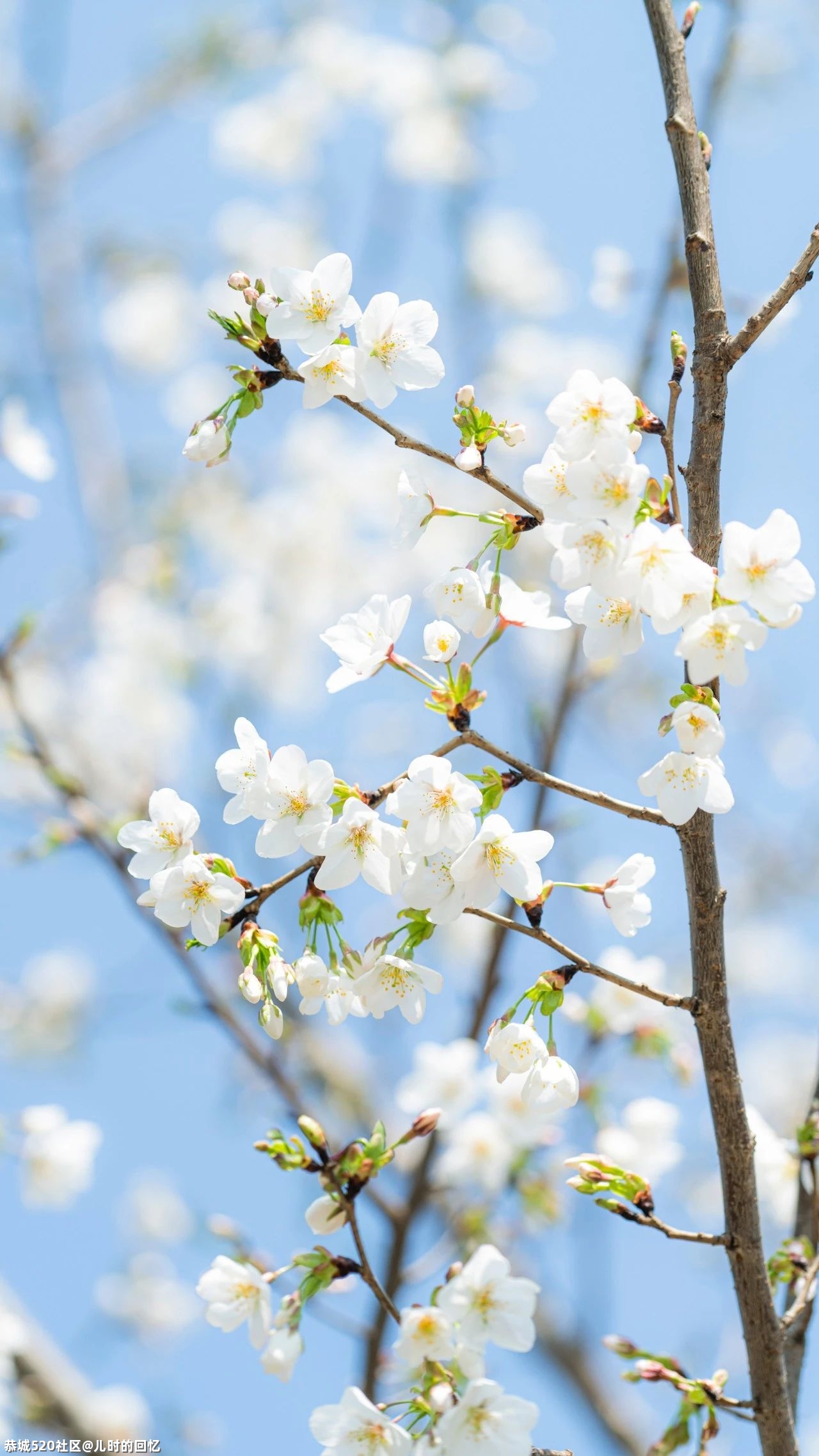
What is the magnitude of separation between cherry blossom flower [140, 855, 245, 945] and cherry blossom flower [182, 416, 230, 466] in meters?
0.49

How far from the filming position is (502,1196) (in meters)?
2.83

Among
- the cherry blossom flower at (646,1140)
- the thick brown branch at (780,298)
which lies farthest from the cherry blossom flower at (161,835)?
the cherry blossom flower at (646,1140)

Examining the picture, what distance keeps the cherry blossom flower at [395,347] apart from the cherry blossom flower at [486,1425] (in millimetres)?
1080

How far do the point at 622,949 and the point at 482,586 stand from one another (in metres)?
1.35

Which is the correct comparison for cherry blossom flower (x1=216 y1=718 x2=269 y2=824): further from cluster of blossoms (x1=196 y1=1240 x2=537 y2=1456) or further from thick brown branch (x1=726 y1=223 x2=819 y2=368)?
thick brown branch (x1=726 y1=223 x2=819 y2=368)

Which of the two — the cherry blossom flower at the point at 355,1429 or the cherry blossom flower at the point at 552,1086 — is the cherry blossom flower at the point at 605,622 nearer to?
the cherry blossom flower at the point at 552,1086

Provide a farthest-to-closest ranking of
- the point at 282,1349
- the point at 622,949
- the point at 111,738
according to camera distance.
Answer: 1. the point at 111,738
2. the point at 622,949
3. the point at 282,1349

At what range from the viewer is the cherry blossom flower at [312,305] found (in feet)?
4.16

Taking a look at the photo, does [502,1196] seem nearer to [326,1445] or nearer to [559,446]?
[326,1445]

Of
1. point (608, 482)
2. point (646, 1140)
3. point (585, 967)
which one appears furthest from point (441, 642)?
point (646, 1140)

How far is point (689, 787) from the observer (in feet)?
3.87

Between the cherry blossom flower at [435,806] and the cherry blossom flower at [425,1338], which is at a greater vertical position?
the cherry blossom flower at [435,806]

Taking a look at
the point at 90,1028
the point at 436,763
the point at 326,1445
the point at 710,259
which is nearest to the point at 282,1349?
the point at 326,1445

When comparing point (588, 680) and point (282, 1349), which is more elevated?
point (588, 680)
